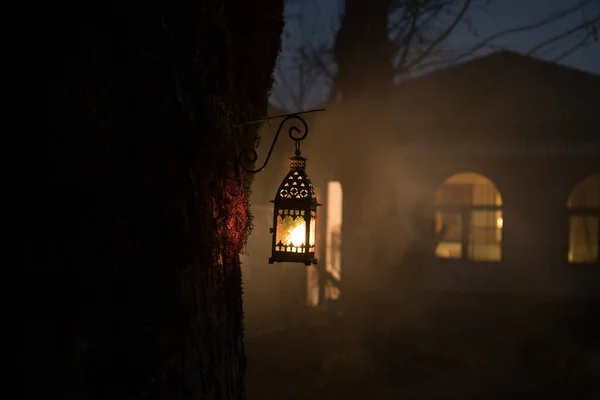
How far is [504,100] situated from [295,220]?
13.4 meters

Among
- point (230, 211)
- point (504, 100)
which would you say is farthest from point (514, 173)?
point (230, 211)

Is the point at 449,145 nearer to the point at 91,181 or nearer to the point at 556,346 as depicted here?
the point at 556,346

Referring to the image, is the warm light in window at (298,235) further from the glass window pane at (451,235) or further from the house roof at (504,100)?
the glass window pane at (451,235)

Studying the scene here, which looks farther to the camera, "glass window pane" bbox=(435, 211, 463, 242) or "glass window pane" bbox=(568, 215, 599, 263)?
"glass window pane" bbox=(435, 211, 463, 242)

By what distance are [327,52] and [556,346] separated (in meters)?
9.18

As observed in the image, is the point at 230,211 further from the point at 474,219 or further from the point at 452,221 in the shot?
the point at 452,221

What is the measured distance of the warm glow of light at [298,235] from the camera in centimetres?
417

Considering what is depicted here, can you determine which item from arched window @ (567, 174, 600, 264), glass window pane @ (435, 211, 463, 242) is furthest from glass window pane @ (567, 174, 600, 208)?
glass window pane @ (435, 211, 463, 242)

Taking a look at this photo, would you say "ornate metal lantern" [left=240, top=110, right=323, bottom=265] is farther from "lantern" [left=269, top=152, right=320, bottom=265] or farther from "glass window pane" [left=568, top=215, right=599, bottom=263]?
"glass window pane" [left=568, top=215, right=599, bottom=263]

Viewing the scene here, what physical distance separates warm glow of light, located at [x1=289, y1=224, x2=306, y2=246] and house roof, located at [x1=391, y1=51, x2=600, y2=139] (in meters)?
11.5

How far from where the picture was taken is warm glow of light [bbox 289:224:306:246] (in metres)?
4.17

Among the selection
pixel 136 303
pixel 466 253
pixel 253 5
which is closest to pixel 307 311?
pixel 466 253

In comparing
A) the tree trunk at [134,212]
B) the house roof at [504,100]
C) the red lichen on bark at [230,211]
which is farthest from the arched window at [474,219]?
the tree trunk at [134,212]

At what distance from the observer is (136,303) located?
9.03 ft
